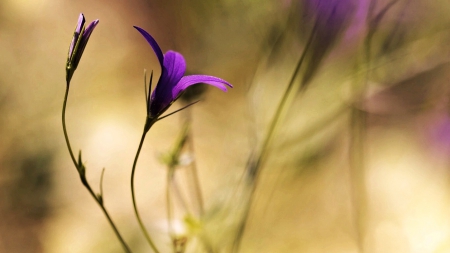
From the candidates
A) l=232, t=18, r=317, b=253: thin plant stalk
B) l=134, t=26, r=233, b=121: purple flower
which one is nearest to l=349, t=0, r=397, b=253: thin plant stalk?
l=232, t=18, r=317, b=253: thin plant stalk

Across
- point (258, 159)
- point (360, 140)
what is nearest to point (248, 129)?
point (258, 159)

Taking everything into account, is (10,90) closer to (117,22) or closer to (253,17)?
(117,22)

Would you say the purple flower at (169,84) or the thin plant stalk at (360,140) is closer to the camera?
the purple flower at (169,84)

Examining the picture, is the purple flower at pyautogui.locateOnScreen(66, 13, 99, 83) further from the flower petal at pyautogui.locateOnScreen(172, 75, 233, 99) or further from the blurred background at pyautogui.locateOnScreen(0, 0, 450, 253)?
the blurred background at pyautogui.locateOnScreen(0, 0, 450, 253)

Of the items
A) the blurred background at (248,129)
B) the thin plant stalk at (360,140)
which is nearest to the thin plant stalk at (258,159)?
the blurred background at (248,129)

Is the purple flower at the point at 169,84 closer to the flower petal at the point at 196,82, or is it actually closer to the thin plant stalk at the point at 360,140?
the flower petal at the point at 196,82
